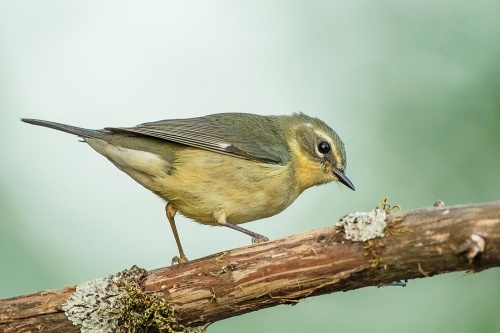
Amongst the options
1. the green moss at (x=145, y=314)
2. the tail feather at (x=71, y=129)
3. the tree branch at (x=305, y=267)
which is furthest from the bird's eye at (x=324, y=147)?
the green moss at (x=145, y=314)

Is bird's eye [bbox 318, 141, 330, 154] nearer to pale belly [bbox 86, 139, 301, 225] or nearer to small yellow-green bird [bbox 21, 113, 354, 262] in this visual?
small yellow-green bird [bbox 21, 113, 354, 262]

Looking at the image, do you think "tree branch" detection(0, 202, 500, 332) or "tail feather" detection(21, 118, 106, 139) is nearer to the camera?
"tree branch" detection(0, 202, 500, 332)

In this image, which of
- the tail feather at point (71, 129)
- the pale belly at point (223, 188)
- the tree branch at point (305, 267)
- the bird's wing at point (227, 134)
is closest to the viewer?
the tree branch at point (305, 267)

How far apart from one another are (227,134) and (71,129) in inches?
55.3

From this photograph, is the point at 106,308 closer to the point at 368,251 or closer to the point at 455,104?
the point at 368,251

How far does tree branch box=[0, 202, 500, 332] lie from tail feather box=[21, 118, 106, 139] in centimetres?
148

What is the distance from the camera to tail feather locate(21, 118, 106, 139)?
223 inches

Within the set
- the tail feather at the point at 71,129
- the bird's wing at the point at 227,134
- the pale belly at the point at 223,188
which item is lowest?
the pale belly at the point at 223,188

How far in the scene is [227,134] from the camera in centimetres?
639

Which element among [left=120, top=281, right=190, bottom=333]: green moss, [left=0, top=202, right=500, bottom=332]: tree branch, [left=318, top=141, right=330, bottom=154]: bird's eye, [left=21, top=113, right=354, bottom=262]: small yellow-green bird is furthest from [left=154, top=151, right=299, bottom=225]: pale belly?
[left=120, top=281, right=190, bottom=333]: green moss

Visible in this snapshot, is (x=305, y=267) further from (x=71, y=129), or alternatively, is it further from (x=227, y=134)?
(x=71, y=129)

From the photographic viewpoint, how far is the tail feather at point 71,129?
567 cm

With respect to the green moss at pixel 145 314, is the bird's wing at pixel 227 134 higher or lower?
higher

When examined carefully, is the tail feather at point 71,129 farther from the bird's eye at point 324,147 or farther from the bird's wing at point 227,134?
the bird's eye at point 324,147
